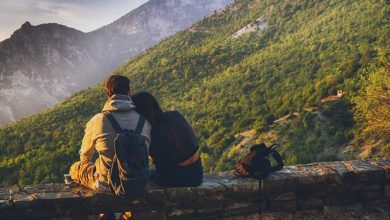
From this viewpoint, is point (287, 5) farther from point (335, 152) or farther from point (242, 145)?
point (335, 152)

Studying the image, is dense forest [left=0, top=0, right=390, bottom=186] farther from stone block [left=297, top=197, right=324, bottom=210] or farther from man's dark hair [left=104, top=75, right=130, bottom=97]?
man's dark hair [left=104, top=75, right=130, bottom=97]

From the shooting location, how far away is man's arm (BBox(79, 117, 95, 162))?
427 cm

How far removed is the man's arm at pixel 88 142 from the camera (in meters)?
4.27

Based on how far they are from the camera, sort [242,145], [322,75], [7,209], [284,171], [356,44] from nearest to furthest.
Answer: [7,209]
[284,171]
[242,145]
[322,75]
[356,44]

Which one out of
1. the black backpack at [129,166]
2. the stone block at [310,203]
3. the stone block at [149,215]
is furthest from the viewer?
the stone block at [310,203]

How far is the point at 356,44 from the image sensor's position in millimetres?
38375

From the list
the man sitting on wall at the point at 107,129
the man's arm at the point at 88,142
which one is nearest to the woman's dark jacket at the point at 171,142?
the man sitting on wall at the point at 107,129

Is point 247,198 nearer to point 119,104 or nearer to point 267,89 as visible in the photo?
point 119,104

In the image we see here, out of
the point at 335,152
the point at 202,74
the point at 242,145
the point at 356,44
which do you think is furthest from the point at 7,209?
the point at 202,74

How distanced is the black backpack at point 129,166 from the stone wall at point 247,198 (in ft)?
1.03

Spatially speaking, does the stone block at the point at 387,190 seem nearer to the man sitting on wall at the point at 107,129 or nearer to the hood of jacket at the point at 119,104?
the man sitting on wall at the point at 107,129

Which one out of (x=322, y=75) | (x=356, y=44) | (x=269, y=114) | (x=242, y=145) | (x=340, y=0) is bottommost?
(x=242, y=145)

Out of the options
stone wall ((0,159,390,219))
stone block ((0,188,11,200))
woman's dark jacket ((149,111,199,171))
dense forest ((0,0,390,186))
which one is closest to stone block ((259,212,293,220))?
stone wall ((0,159,390,219))

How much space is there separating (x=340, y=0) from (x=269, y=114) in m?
30.4
